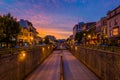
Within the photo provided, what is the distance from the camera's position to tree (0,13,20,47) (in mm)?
58200

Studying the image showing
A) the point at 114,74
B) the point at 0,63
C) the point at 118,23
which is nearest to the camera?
the point at 0,63

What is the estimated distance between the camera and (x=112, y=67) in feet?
82.2

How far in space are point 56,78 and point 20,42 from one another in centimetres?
5994

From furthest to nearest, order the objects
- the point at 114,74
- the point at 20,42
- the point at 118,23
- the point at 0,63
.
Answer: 1. the point at 20,42
2. the point at 118,23
3. the point at 114,74
4. the point at 0,63

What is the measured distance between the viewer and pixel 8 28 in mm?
60438

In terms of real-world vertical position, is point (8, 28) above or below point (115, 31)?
above

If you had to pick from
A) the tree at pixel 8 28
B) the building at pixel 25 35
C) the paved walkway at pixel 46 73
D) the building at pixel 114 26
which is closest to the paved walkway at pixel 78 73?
the paved walkway at pixel 46 73

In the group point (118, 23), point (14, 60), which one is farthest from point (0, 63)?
point (118, 23)

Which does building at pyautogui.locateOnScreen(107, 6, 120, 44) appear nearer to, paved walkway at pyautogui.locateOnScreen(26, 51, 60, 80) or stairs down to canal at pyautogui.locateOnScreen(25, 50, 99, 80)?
stairs down to canal at pyautogui.locateOnScreen(25, 50, 99, 80)

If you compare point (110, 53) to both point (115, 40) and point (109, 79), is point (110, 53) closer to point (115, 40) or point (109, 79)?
point (109, 79)

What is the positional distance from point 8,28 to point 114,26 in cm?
3319

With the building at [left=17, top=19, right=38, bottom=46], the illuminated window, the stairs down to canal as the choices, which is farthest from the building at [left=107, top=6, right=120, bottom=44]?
the building at [left=17, top=19, right=38, bottom=46]

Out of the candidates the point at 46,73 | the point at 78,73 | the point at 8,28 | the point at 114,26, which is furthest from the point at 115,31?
the point at 8,28

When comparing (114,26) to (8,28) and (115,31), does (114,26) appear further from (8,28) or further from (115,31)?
(8,28)
